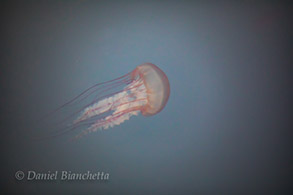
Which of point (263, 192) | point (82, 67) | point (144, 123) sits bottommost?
point (263, 192)

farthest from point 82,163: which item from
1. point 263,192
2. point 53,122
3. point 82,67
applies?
point 263,192

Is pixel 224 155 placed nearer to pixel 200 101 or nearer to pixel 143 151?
pixel 200 101

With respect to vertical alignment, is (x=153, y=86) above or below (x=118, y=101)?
above

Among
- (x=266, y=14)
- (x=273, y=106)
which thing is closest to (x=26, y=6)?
(x=266, y=14)

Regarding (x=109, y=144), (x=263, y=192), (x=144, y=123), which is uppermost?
(x=144, y=123)

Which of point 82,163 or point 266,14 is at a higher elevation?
point 266,14

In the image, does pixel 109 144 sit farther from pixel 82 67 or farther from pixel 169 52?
pixel 169 52
